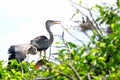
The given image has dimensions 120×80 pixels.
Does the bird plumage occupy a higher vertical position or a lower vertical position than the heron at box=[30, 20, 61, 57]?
lower

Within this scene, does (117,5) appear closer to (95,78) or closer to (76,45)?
Answer: (76,45)

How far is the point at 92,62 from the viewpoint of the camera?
6.97 m

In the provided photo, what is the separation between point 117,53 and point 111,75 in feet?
2.40

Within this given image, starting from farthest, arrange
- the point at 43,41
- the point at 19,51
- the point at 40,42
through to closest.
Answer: the point at 43,41 → the point at 40,42 → the point at 19,51

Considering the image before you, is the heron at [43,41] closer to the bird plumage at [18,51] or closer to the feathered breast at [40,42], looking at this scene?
the feathered breast at [40,42]

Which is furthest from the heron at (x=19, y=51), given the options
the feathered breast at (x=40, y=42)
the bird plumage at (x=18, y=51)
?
the feathered breast at (x=40, y=42)

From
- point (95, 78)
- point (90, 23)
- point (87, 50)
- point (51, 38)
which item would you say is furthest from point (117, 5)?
point (51, 38)

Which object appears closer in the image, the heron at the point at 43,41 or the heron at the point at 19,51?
the heron at the point at 19,51

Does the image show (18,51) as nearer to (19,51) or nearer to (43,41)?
(19,51)

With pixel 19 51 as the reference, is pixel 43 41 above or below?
above

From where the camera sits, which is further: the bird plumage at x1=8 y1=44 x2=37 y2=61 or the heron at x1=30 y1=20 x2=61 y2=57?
the heron at x1=30 y1=20 x2=61 y2=57

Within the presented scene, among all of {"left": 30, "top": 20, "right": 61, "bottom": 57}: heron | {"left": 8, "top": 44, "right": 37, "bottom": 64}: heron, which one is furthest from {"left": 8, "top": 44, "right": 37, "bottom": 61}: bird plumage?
{"left": 30, "top": 20, "right": 61, "bottom": 57}: heron

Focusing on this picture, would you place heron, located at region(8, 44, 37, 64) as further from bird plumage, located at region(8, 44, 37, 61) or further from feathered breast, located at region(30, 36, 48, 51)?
feathered breast, located at region(30, 36, 48, 51)

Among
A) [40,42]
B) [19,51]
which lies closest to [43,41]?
[40,42]
